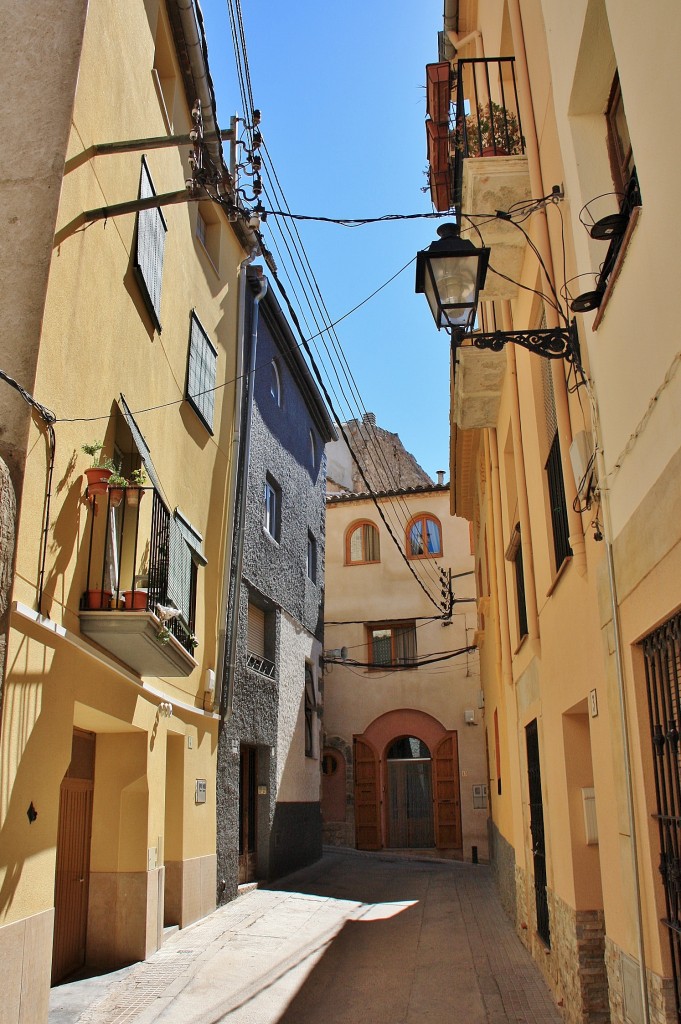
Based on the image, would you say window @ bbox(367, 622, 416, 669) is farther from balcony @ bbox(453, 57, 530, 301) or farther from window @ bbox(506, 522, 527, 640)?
balcony @ bbox(453, 57, 530, 301)

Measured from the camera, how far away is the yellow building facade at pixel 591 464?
3855mm

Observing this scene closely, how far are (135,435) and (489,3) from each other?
20.0 feet

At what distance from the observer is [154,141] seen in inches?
297

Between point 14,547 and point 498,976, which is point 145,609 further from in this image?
point 498,976

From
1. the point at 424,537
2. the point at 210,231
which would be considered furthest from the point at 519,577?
the point at 424,537

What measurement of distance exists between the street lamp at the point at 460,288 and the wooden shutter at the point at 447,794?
60.6 ft

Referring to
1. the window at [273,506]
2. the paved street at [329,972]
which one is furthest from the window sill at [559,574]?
the window at [273,506]

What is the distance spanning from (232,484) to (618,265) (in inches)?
390

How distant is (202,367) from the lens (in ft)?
39.4

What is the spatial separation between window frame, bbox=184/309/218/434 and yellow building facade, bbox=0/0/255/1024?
0.06 m

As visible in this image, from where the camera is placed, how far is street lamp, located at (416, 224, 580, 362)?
5.39 meters

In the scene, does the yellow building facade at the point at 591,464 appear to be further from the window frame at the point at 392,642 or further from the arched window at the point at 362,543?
the arched window at the point at 362,543

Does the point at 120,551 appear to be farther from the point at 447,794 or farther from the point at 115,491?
the point at 447,794

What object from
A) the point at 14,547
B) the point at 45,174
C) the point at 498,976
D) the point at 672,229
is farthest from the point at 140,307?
the point at 498,976
